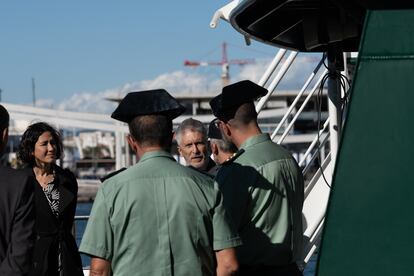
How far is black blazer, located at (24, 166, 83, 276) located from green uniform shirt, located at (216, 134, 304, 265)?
1698 millimetres

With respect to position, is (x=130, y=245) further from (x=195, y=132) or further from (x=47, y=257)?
(x=195, y=132)

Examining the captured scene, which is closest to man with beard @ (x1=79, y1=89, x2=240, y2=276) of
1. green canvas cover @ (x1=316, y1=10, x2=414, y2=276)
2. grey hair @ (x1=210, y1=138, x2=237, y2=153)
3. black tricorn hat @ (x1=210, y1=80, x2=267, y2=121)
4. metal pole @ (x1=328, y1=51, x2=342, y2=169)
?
black tricorn hat @ (x1=210, y1=80, x2=267, y2=121)

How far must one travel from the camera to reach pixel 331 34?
5.68 meters

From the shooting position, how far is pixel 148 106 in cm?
439

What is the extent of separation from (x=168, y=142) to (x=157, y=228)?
40cm

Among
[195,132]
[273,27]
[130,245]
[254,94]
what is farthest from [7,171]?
[195,132]

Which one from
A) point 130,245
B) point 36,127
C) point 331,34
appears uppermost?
point 331,34

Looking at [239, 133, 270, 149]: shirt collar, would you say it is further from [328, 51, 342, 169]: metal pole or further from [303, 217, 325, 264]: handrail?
[303, 217, 325, 264]: handrail

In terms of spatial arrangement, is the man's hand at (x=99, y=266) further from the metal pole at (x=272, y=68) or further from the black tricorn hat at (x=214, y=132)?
the metal pole at (x=272, y=68)

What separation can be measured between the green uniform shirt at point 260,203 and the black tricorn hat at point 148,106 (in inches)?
25.0

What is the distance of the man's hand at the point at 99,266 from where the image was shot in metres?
4.29

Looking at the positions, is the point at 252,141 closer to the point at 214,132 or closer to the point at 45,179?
the point at 214,132

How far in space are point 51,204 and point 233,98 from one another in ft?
6.26

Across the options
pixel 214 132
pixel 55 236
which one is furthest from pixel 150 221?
pixel 214 132
